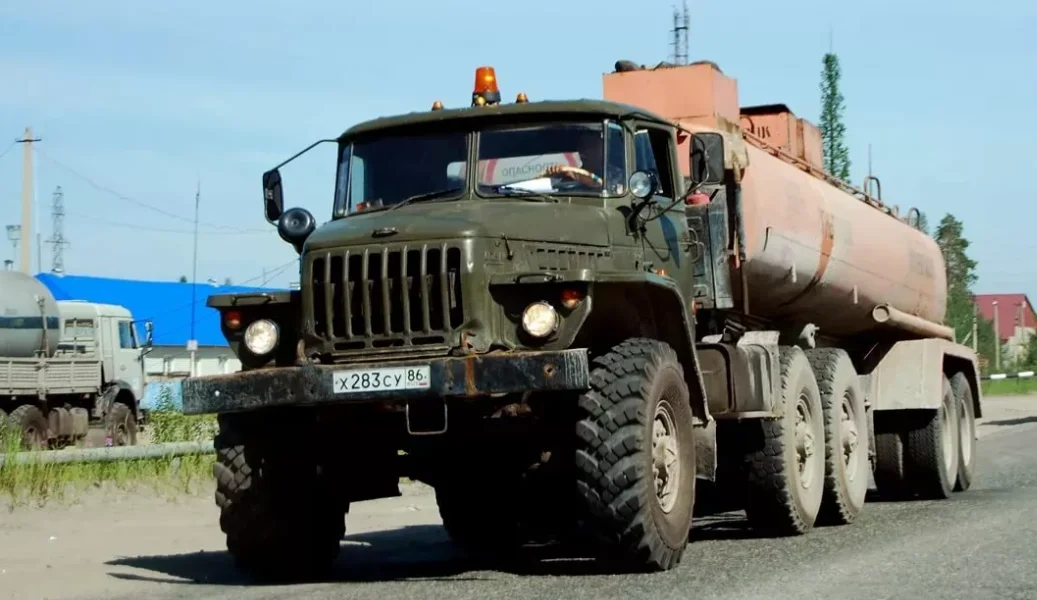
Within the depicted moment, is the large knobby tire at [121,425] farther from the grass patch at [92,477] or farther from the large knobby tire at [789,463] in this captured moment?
the large knobby tire at [789,463]

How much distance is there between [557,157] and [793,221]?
3299 millimetres

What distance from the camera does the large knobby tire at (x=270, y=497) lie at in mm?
9406

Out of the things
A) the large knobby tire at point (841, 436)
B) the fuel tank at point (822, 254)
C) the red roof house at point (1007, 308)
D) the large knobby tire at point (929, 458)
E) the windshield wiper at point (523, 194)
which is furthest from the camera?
the red roof house at point (1007, 308)

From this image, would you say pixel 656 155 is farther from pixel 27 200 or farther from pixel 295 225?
pixel 27 200

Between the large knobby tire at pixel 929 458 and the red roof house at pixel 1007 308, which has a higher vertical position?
the red roof house at pixel 1007 308

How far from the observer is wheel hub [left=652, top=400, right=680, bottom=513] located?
908 centimetres

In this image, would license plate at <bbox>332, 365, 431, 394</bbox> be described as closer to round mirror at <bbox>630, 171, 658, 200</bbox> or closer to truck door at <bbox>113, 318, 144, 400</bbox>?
round mirror at <bbox>630, 171, 658, 200</bbox>

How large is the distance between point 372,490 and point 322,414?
34.6 inches

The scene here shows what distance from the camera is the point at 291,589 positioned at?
29.6 ft

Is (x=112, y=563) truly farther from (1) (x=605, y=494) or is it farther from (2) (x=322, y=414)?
(1) (x=605, y=494)

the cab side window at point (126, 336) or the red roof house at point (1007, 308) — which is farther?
the red roof house at point (1007, 308)

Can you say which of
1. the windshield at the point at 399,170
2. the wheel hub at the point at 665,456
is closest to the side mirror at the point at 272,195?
the windshield at the point at 399,170

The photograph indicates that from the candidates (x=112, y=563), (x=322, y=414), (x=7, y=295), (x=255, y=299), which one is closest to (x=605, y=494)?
(x=322, y=414)

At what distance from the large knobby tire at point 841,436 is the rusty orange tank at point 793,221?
581mm
